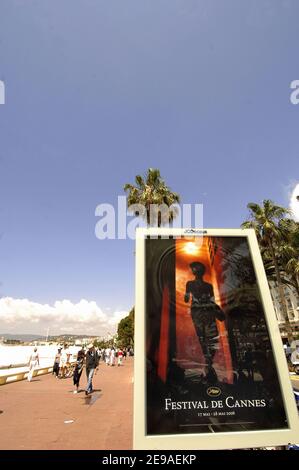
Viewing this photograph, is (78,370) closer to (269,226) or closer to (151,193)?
(151,193)

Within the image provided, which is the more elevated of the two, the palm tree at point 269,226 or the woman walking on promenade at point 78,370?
the palm tree at point 269,226

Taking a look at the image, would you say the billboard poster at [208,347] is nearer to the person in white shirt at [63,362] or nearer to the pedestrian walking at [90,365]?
the pedestrian walking at [90,365]

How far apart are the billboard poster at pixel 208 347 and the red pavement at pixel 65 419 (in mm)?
3471

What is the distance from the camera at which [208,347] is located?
2264mm

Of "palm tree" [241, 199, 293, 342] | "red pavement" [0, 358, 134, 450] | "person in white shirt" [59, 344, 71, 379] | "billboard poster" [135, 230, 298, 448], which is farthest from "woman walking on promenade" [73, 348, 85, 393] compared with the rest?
"palm tree" [241, 199, 293, 342]

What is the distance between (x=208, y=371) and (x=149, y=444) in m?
0.68

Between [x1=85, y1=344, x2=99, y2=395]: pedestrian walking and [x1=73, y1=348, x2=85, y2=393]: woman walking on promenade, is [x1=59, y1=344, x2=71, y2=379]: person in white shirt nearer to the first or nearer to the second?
[x1=73, y1=348, x2=85, y2=393]: woman walking on promenade

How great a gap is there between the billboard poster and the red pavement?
3471 mm

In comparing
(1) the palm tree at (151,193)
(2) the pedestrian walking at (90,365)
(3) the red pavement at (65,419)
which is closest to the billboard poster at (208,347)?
(3) the red pavement at (65,419)

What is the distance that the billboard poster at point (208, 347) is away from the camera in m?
2.04

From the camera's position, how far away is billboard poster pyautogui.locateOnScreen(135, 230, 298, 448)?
204 centimetres

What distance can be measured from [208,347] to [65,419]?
6.13 m

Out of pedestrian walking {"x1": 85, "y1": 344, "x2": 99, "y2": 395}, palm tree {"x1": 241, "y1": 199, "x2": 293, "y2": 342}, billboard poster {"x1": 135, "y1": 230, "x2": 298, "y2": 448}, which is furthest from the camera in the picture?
palm tree {"x1": 241, "y1": 199, "x2": 293, "y2": 342}
